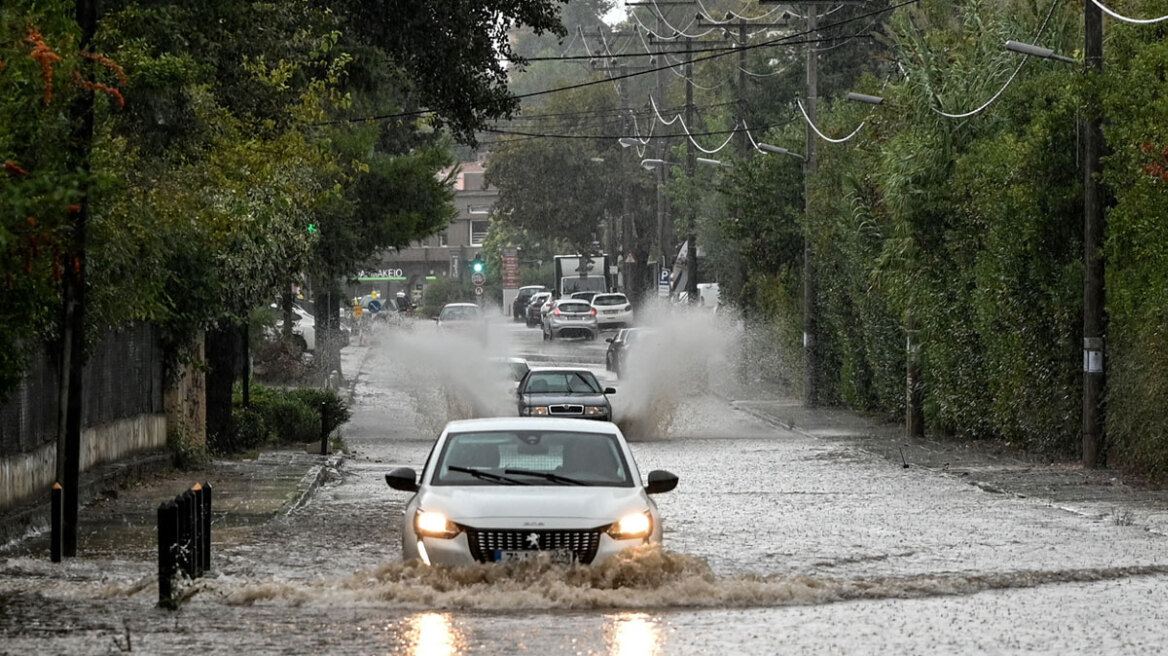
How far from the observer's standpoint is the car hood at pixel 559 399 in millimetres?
32906

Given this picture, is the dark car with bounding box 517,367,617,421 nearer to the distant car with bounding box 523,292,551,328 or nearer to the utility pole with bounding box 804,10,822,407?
the utility pole with bounding box 804,10,822,407

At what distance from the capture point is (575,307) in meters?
75.9

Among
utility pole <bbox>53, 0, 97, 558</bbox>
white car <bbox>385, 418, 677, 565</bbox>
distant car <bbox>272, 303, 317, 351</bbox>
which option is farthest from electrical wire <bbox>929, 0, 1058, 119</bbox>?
distant car <bbox>272, 303, 317, 351</bbox>

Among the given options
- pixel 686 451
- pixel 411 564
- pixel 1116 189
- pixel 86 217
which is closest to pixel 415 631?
pixel 411 564

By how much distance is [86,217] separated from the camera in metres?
14.1

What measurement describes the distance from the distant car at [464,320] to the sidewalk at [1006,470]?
27621mm

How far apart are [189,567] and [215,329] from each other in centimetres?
1610

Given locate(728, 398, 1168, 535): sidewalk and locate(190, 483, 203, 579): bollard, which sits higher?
locate(190, 483, 203, 579): bollard

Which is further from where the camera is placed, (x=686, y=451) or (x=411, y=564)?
(x=686, y=451)

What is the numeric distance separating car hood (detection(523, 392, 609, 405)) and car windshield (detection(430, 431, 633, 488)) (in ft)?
61.4

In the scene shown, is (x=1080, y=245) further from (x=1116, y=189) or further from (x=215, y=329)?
(x=215, y=329)

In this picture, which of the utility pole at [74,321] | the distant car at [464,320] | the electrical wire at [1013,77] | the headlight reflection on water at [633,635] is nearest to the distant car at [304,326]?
the distant car at [464,320]

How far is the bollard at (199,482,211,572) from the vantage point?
14.0 metres

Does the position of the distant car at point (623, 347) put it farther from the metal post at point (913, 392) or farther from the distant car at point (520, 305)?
the distant car at point (520, 305)
